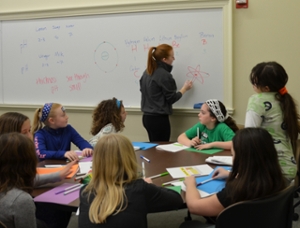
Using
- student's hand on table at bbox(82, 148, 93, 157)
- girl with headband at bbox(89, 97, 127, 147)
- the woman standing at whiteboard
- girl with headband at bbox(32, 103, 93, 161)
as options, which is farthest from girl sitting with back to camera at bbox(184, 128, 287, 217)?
the woman standing at whiteboard

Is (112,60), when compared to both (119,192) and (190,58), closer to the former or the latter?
(190,58)

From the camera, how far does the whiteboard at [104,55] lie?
151 inches

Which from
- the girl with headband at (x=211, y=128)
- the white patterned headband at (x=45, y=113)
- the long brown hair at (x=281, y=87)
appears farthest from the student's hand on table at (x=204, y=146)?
the white patterned headband at (x=45, y=113)

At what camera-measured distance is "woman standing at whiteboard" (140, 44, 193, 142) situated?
144 inches

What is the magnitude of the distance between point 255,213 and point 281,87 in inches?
45.0

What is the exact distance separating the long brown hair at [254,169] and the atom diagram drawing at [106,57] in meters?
2.80

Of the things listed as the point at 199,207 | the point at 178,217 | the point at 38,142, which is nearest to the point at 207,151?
the point at 178,217

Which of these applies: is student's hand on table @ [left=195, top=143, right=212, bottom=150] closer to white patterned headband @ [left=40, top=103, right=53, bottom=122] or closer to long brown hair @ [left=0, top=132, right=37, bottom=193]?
white patterned headband @ [left=40, top=103, right=53, bottom=122]

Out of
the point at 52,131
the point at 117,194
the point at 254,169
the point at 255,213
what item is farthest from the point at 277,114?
the point at 52,131

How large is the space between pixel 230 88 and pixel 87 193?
2541 millimetres

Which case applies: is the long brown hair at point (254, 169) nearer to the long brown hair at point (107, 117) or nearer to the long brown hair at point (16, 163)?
the long brown hair at point (16, 163)

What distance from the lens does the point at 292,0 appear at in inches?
139

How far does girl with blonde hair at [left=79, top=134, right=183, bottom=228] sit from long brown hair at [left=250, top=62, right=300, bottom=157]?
98cm

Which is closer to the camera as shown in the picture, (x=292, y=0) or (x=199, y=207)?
(x=199, y=207)
